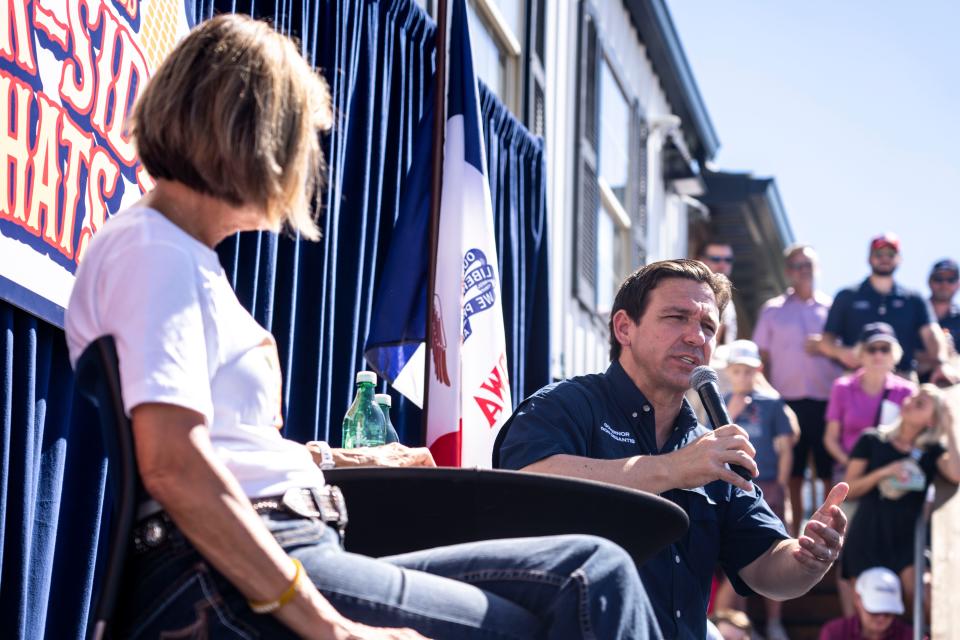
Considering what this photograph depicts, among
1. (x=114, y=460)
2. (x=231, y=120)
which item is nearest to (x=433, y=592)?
(x=114, y=460)

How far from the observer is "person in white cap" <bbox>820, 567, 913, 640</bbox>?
23.8 ft

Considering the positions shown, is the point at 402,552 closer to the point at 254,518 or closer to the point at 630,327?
the point at 254,518

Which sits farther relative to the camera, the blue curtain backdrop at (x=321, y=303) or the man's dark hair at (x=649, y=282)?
the man's dark hair at (x=649, y=282)

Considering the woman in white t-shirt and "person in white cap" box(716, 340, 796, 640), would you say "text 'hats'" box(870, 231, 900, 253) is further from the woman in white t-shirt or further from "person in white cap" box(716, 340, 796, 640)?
the woman in white t-shirt

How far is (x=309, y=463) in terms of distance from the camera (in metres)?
1.91

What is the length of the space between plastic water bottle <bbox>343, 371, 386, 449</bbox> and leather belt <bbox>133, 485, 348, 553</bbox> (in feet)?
7.07

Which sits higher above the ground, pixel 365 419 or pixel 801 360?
pixel 801 360

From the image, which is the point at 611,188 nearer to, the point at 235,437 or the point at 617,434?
the point at 617,434

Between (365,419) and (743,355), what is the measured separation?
439cm

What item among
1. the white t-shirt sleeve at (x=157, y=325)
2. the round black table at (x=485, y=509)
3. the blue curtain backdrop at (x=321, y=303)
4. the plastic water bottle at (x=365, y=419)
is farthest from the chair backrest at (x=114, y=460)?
the plastic water bottle at (x=365, y=419)

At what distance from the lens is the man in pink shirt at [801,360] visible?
8914 millimetres

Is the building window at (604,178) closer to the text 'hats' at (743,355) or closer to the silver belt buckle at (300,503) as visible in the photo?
the text 'hats' at (743,355)

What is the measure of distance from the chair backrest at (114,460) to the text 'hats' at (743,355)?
21.7 ft

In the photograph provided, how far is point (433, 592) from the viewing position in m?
1.82
